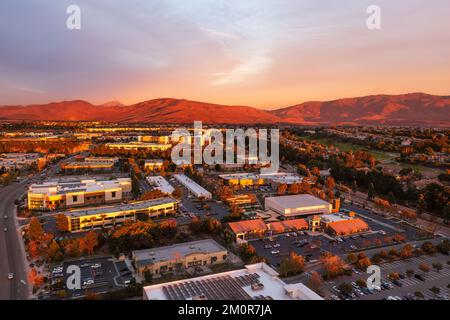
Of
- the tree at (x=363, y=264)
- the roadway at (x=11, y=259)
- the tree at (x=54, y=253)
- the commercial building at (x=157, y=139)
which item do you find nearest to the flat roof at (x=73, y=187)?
the roadway at (x=11, y=259)

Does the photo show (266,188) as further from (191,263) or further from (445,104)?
(445,104)

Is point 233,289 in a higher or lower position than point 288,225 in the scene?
higher

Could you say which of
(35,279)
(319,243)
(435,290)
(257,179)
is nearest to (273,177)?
(257,179)

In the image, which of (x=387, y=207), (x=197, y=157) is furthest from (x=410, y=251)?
(x=197, y=157)

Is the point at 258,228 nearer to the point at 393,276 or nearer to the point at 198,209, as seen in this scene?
the point at 198,209

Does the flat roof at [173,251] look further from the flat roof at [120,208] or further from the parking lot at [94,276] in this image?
the flat roof at [120,208]

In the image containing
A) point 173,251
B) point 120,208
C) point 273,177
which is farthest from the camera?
point 273,177

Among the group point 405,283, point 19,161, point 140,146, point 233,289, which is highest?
point 140,146
